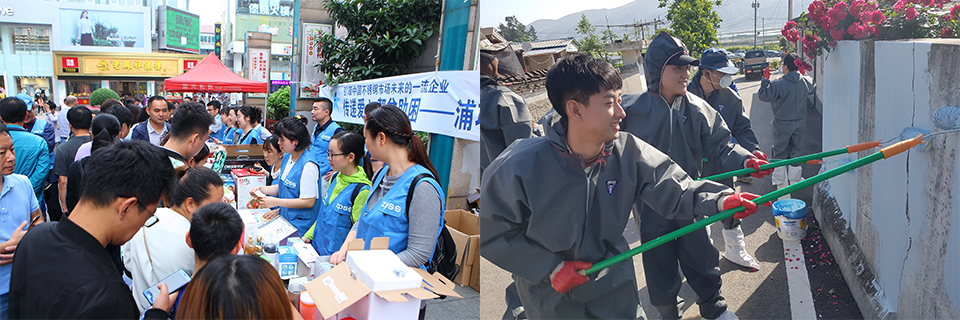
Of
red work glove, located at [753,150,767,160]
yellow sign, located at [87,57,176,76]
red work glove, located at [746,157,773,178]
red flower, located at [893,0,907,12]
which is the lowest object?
red work glove, located at [746,157,773,178]

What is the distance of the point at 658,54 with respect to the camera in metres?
1.44

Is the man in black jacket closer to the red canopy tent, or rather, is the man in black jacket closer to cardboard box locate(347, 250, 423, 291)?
cardboard box locate(347, 250, 423, 291)

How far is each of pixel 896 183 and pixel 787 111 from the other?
35cm

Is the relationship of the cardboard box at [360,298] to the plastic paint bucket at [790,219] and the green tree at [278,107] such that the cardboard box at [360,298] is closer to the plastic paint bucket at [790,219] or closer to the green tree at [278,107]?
the plastic paint bucket at [790,219]

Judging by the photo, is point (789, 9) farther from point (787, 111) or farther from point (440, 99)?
point (440, 99)

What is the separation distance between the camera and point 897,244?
1.50m

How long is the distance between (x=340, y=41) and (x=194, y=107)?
4.54 metres

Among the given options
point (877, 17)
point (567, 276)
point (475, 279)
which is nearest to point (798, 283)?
point (567, 276)

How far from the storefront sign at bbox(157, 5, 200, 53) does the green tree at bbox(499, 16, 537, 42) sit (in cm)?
5561

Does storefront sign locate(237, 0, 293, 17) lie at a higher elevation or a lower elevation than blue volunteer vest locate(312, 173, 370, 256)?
higher

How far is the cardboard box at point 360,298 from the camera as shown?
171 centimetres

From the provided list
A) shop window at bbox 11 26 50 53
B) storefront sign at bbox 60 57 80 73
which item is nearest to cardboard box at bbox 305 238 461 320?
storefront sign at bbox 60 57 80 73

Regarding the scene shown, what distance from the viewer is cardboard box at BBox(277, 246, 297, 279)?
2.77m

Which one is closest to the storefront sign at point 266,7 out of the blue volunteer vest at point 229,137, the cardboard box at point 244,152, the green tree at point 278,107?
the green tree at point 278,107
